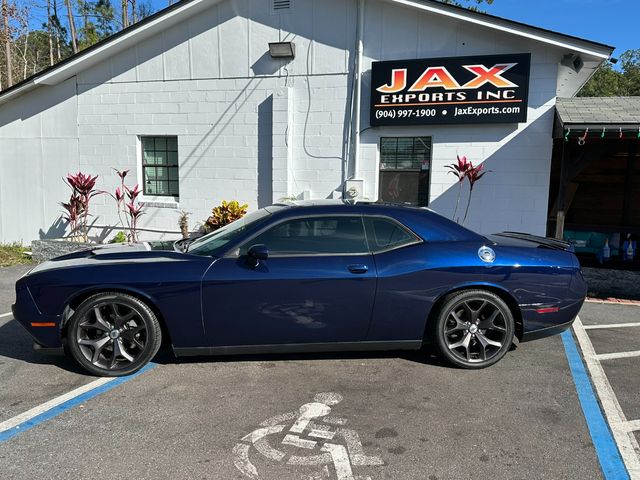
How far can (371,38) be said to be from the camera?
8859 mm

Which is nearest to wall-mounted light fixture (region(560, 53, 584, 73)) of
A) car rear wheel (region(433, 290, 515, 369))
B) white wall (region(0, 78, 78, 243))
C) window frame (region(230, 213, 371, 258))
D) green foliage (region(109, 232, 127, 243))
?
car rear wheel (region(433, 290, 515, 369))

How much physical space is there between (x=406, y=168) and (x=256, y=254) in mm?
5808

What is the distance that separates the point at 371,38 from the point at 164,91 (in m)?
4.49

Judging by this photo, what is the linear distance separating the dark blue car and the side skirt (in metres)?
0.01

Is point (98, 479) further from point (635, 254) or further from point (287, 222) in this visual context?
point (635, 254)

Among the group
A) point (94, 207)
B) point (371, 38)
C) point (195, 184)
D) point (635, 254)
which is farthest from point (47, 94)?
point (635, 254)

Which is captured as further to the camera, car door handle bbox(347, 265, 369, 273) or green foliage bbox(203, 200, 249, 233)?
green foliage bbox(203, 200, 249, 233)

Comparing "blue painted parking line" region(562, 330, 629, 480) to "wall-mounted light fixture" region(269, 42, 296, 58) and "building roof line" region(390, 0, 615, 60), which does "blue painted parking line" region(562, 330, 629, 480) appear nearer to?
"building roof line" region(390, 0, 615, 60)

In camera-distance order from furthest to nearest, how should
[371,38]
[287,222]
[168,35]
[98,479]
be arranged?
[168,35] → [371,38] → [287,222] → [98,479]

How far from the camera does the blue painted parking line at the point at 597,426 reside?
2805 mm

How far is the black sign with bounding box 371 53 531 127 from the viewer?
26.7 feet

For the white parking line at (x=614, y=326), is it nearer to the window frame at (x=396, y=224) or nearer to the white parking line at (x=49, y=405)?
the window frame at (x=396, y=224)

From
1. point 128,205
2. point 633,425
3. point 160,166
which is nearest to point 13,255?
point 128,205

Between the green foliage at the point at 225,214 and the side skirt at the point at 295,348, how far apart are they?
520 cm
